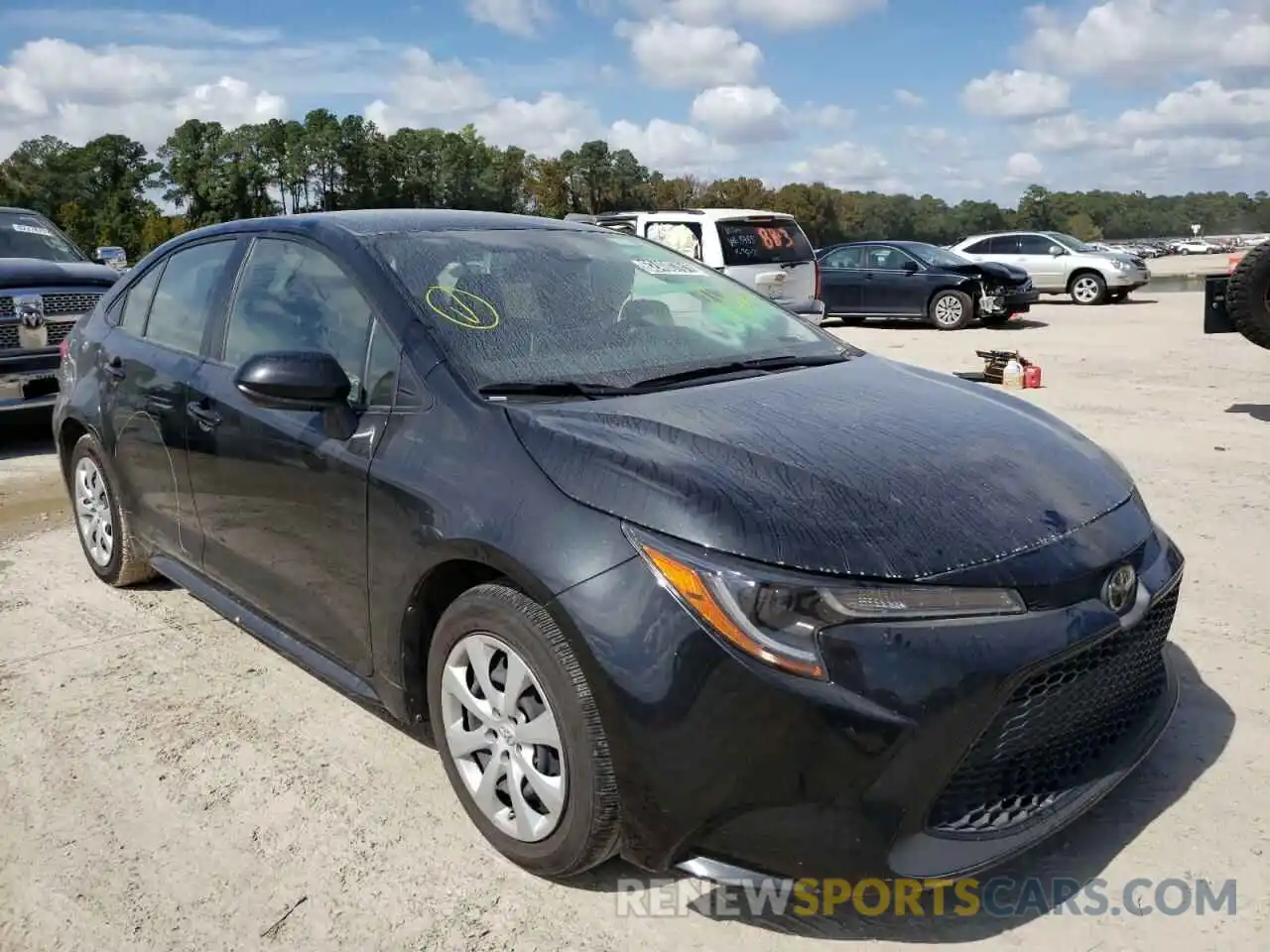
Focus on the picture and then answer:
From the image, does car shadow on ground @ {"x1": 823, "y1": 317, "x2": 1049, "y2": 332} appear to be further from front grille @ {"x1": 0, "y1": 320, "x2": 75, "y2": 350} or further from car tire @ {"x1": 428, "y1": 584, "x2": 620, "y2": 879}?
car tire @ {"x1": 428, "y1": 584, "x2": 620, "y2": 879}


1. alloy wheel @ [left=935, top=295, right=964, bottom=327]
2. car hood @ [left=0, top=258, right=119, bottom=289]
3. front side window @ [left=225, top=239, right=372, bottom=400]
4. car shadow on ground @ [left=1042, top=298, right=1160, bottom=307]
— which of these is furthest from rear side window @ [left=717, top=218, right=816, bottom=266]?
car shadow on ground @ [left=1042, top=298, right=1160, bottom=307]

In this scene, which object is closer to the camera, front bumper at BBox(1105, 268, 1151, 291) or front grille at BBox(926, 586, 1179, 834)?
front grille at BBox(926, 586, 1179, 834)

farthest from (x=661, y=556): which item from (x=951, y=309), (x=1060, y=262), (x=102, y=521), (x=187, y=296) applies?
(x=1060, y=262)

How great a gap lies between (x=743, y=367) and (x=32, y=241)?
808cm

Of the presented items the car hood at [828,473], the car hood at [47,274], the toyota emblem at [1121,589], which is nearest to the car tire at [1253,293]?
the car hood at [828,473]

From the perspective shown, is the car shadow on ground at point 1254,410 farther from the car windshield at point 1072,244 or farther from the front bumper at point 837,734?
the car windshield at point 1072,244

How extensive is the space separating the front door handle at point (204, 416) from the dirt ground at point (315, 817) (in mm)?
925

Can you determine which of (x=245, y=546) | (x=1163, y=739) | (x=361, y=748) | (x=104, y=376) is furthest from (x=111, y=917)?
(x=1163, y=739)

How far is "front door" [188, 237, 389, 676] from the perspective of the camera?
299 centimetres

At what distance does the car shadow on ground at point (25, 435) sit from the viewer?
7688 mm

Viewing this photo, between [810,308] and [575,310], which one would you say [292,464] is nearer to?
[575,310]

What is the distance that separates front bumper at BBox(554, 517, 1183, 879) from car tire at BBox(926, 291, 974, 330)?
51.9ft

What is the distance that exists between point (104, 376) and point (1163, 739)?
13.6 ft

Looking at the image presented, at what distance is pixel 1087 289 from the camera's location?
22.2 metres
